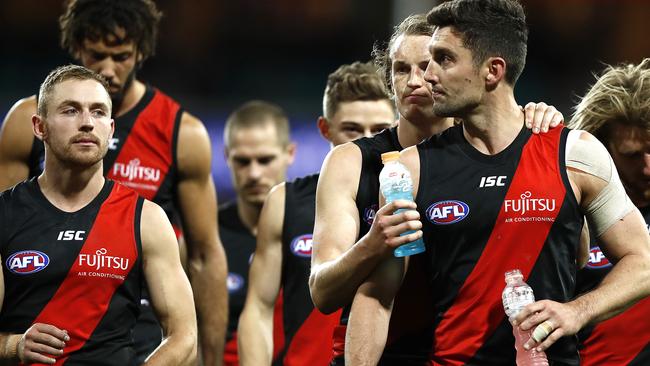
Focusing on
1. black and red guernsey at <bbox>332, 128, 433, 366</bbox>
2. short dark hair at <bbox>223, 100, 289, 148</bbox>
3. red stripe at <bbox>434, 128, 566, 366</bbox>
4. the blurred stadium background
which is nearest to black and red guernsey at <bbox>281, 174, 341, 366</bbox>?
black and red guernsey at <bbox>332, 128, 433, 366</bbox>

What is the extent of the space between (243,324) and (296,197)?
2.47ft

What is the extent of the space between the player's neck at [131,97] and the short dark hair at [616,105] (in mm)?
2570

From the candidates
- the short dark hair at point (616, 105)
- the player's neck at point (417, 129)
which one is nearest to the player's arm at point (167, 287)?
the player's neck at point (417, 129)

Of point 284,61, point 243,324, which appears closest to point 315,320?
point 243,324

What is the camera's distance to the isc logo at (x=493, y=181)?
15.6 ft

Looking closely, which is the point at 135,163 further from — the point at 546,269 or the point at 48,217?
the point at 546,269

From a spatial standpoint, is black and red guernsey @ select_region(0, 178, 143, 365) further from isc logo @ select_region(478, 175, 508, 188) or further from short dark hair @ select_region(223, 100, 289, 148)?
short dark hair @ select_region(223, 100, 289, 148)

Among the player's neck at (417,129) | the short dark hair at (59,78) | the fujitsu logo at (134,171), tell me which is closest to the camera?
the player's neck at (417,129)

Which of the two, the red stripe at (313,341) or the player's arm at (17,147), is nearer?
the red stripe at (313,341)

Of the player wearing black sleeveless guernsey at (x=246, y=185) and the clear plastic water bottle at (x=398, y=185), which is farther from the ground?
the player wearing black sleeveless guernsey at (x=246, y=185)

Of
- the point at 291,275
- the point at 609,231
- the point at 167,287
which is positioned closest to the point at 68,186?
the point at 167,287

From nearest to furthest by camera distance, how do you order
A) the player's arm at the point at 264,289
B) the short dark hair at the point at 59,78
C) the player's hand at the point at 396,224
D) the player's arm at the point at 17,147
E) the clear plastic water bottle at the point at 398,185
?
the player's hand at the point at 396,224 → the clear plastic water bottle at the point at 398,185 → the short dark hair at the point at 59,78 → the player's arm at the point at 264,289 → the player's arm at the point at 17,147

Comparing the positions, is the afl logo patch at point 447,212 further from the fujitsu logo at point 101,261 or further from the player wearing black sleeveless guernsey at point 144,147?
the player wearing black sleeveless guernsey at point 144,147

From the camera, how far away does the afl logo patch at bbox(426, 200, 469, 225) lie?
4.75 metres
